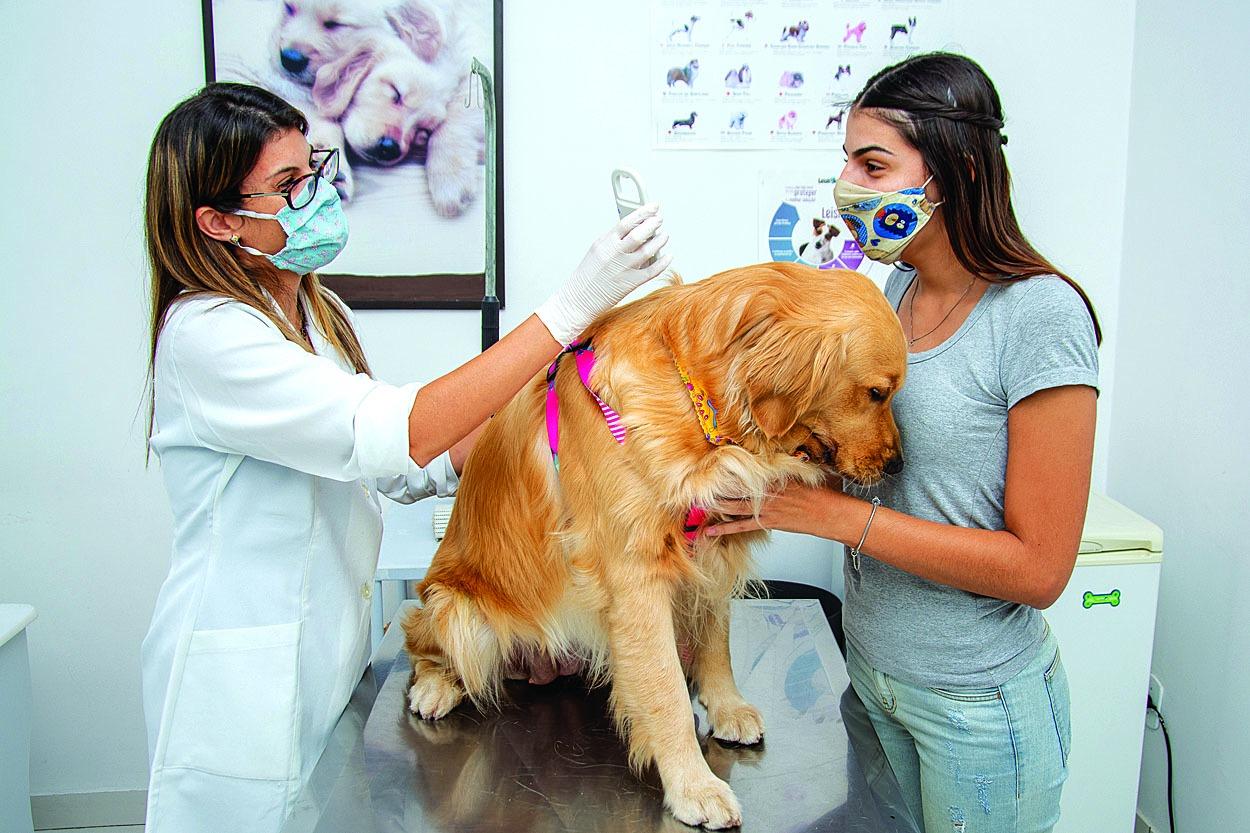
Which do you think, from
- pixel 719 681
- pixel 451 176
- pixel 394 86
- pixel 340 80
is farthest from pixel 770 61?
pixel 719 681

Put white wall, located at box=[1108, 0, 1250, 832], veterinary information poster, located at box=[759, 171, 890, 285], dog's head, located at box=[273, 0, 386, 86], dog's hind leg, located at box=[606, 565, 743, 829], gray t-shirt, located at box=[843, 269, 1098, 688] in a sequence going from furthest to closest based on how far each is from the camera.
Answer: veterinary information poster, located at box=[759, 171, 890, 285] → dog's head, located at box=[273, 0, 386, 86] → white wall, located at box=[1108, 0, 1250, 832] → dog's hind leg, located at box=[606, 565, 743, 829] → gray t-shirt, located at box=[843, 269, 1098, 688]

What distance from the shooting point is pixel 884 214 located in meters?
1.38

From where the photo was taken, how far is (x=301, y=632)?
1457mm

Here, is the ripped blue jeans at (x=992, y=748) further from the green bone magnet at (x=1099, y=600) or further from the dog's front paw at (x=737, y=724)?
the green bone magnet at (x=1099, y=600)

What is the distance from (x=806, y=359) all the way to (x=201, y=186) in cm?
94

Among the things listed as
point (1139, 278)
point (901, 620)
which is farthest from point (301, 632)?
point (1139, 278)

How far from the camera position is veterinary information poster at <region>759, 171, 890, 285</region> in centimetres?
284

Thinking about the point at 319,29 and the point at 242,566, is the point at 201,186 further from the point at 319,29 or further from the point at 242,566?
the point at 319,29

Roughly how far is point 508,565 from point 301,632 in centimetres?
35

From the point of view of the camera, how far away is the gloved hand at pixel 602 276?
1.35 metres

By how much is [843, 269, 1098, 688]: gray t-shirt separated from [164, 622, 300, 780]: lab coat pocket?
0.92 m

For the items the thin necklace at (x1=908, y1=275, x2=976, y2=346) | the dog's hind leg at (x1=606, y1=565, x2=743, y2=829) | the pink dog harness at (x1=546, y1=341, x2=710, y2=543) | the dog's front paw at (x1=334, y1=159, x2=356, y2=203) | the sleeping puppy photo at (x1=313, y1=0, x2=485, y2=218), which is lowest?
the dog's hind leg at (x1=606, y1=565, x2=743, y2=829)

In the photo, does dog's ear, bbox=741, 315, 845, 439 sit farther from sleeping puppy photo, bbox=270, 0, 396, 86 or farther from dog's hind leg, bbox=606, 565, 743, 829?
sleeping puppy photo, bbox=270, 0, 396, 86

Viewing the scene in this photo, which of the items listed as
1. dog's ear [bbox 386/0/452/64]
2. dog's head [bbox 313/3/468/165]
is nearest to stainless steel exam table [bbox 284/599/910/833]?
dog's head [bbox 313/3/468/165]
